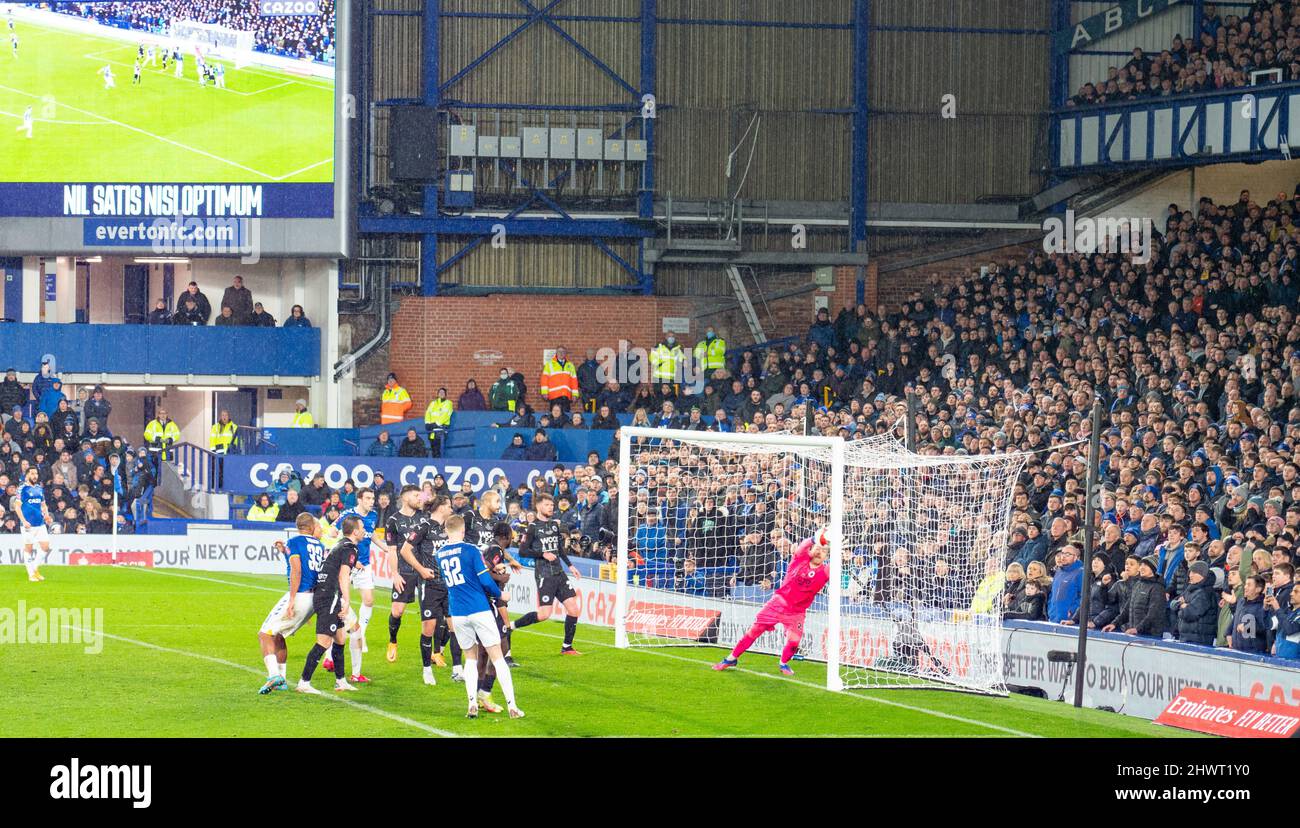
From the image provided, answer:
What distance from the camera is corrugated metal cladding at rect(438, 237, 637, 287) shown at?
3566cm

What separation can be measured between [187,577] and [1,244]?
9985 mm

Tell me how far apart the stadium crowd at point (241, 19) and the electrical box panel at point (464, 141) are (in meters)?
3.43

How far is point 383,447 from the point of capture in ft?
104

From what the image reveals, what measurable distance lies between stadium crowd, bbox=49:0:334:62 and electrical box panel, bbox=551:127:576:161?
493cm

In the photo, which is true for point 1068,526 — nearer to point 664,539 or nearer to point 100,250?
point 664,539

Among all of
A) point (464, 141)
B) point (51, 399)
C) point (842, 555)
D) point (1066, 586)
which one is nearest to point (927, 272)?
point (464, 141)

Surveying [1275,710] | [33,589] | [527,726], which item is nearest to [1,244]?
[33,589]

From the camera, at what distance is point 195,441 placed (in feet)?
123

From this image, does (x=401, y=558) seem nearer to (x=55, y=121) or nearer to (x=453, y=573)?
(x=453, y=573)

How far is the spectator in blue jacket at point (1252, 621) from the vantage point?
15.7 metres

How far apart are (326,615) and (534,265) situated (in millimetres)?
20570

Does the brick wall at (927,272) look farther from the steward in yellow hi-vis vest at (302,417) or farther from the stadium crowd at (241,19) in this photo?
the stadium crowd at (241,19)

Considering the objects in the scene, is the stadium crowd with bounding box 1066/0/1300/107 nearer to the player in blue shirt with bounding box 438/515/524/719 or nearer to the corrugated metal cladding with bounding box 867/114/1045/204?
the corrugated metal cladding with bounding box 867/114/1045/204

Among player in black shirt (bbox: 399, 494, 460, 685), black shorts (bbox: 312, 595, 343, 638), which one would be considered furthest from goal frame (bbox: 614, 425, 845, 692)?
black shorts (bbox: 312, 595, 343, 638)
